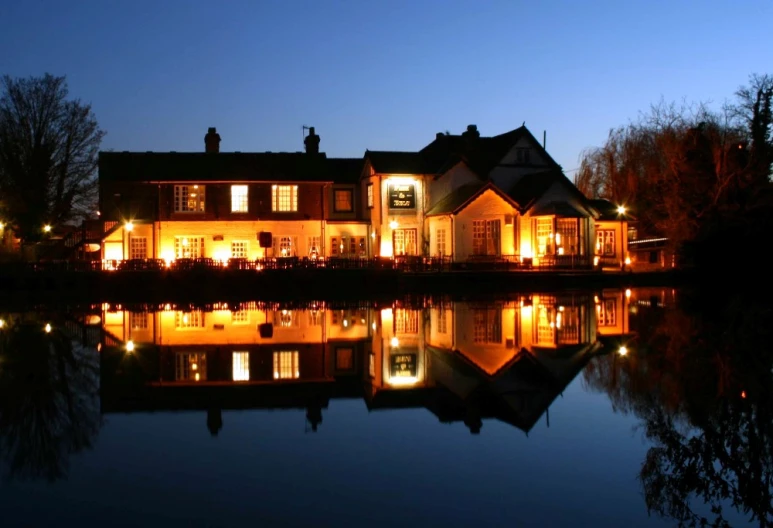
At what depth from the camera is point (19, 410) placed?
35.4 ft

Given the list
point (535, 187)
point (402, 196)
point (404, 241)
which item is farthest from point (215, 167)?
point (535, 187)

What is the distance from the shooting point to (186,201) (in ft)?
154

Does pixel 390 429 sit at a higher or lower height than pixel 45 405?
lower

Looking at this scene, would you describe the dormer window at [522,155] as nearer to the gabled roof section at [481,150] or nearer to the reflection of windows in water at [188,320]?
the gabled roof section at [481,150]

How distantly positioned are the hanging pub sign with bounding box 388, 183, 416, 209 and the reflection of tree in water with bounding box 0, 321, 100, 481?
30.5 meters

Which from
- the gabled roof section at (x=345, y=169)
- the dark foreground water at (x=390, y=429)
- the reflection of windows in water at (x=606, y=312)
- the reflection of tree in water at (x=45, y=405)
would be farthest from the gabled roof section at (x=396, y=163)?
the reflection of tree in water at (x=45, y=405)

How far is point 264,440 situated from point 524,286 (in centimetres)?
3330

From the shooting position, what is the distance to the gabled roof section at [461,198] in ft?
148

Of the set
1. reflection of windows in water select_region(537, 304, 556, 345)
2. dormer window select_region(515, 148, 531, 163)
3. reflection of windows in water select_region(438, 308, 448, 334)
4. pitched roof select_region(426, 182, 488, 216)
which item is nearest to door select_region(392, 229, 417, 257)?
pitched roof select_region(426, 182, 488, 216)

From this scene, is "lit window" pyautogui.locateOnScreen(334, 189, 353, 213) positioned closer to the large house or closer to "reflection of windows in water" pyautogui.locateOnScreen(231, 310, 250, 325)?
the large house

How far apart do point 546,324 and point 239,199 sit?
28.4 metres

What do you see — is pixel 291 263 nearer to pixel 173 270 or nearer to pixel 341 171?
pixel 173 270

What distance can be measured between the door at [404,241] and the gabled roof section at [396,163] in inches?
137

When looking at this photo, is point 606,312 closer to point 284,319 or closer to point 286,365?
point 284,319
